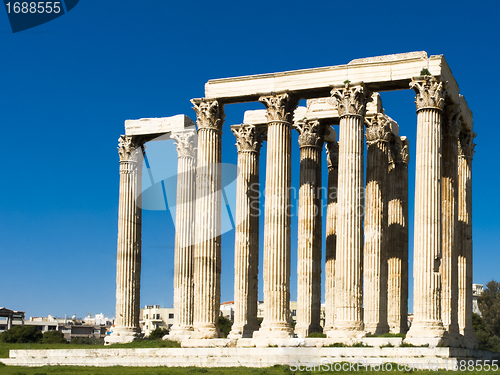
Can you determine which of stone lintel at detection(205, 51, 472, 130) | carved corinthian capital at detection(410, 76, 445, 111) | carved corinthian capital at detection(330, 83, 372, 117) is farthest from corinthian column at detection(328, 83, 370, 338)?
carved corinthian capital at detection(410, 76, 445, 111)

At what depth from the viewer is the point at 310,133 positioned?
2402 inches

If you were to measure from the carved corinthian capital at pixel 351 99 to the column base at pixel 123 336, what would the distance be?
24.8 m

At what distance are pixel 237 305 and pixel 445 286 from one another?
15.3 meters

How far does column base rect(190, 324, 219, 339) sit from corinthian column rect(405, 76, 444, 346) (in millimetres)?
13525

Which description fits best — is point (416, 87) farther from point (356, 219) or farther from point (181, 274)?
point (181, 274)

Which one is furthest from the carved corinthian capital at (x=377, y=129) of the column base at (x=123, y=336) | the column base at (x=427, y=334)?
the column base at (x=123, y=336)

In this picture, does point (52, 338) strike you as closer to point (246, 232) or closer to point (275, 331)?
point (246, 232)

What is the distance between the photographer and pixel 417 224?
162 feet

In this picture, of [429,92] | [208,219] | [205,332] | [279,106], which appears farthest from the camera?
[208,219]

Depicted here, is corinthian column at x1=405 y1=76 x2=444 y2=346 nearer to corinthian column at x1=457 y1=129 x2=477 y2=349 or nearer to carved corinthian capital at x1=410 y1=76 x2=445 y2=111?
carved corinthian capital at x1=410 y1=76 x2=445 y2=111

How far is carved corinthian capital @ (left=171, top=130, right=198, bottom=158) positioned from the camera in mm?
62906

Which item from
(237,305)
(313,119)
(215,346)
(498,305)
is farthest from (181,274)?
(498,305)

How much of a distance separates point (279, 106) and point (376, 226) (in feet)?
36.2

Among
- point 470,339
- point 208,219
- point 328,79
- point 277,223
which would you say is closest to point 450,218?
point 470,339
